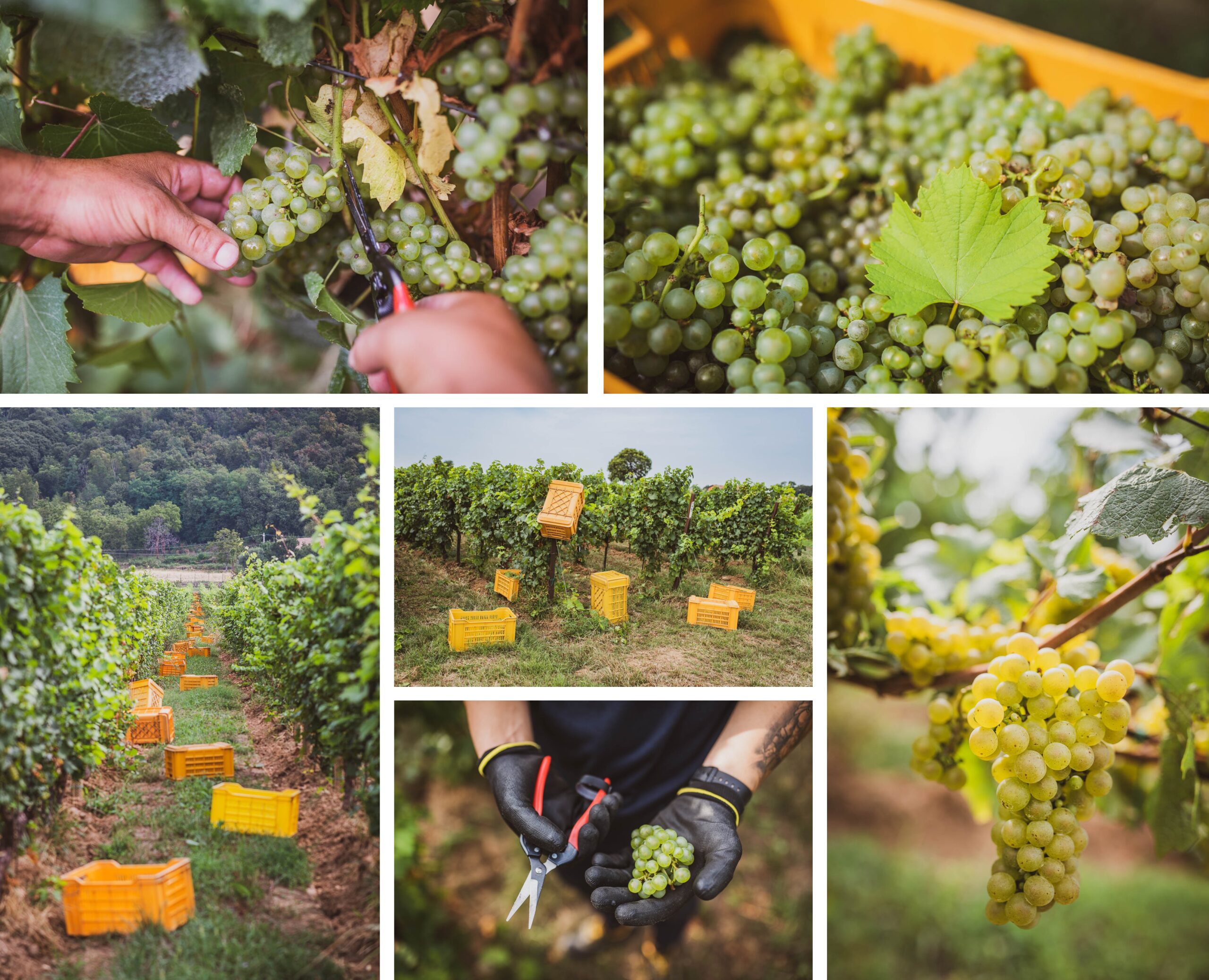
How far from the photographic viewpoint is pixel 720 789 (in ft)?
2.84

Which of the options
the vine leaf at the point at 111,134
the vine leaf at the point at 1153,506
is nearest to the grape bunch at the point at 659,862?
the vine leaf at the point at 1153,506

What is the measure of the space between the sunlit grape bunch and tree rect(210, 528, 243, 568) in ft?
1.02

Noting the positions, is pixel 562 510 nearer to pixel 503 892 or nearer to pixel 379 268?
pixel 379 268

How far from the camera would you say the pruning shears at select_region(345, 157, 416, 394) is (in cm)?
76

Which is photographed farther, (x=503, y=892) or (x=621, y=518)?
(x=503, y=892)

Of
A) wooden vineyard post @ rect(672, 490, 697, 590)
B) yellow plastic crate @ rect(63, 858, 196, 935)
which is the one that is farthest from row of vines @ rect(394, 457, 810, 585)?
yellow plastic crate @ rect(63, 858, 196, 935)

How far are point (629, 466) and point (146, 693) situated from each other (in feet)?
1.96

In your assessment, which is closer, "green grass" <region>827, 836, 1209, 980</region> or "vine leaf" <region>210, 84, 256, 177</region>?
"vine leaf" <region>210, 84, 256, 177</region>

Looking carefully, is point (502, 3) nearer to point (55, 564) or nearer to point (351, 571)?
point (351, 571)

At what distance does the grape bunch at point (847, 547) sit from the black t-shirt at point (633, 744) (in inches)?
7.2

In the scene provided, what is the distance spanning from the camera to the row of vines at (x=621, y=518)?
0.78 metres

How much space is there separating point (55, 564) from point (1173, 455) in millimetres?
1241

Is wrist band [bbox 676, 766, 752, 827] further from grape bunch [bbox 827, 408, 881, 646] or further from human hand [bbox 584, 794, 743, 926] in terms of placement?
grape bunch [bbox 827, 408, 881, 646]

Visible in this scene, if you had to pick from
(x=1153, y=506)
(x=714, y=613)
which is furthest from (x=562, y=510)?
(x=1153, y=506)
